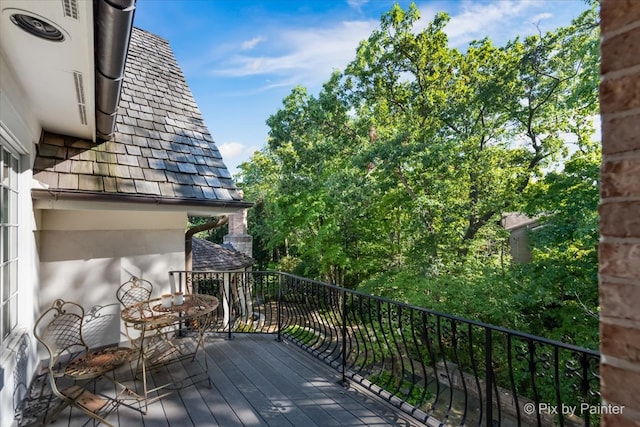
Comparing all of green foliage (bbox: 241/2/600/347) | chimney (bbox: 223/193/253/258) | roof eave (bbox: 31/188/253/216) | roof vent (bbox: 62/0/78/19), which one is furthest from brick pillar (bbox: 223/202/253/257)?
→ roof vent (bbox: 62/0/78/19)

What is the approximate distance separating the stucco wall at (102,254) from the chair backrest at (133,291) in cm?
7

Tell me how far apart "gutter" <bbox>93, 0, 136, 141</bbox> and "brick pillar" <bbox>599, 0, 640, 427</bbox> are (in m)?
1.95

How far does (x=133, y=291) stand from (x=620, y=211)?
4.69 m

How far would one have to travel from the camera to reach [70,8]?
5.33ft

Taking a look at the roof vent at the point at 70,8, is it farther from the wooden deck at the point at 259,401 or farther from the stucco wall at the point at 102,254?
the wooden deck at the point at 259,401

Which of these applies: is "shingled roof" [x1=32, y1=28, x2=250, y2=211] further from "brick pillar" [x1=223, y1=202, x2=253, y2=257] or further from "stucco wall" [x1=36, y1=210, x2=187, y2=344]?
"brick pillar" [x1=223, y1=202, x2=253, y2=257]

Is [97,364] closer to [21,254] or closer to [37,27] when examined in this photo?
[21,254]

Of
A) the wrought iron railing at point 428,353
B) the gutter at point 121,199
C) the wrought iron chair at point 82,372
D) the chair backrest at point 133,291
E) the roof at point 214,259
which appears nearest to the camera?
the wrought iron railing at point 428,353

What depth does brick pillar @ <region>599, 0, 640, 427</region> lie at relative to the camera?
24.5 inches

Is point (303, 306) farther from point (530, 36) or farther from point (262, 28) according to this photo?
point (530, 36)

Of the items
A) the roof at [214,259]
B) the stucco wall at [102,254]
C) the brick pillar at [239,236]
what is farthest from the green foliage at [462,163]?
the stucco wall at [102,254]

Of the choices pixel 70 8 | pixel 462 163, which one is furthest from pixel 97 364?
pixel 462 163

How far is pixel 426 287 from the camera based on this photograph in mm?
8734

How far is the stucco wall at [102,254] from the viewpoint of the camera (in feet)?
11.6
